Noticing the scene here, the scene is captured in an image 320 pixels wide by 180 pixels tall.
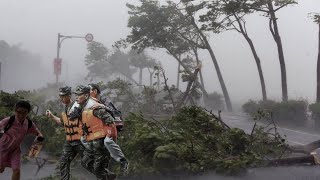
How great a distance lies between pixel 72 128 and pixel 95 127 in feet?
2.25

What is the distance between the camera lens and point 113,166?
8.74 metres

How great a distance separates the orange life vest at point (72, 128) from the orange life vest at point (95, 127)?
1.36ft

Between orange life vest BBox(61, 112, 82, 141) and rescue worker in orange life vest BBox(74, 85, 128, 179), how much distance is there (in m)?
0.30

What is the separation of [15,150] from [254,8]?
21.0 m

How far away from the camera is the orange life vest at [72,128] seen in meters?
6.54

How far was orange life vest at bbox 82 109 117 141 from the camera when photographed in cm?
605

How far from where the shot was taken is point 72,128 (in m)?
6.62

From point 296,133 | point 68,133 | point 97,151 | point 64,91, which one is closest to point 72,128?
point 68,133

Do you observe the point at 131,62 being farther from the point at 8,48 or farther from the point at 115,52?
the point at 8,48

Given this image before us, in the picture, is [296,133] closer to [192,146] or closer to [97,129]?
[192,146]

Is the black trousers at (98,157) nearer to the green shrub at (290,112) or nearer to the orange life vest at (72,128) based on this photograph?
the orange life vest at (72,128)

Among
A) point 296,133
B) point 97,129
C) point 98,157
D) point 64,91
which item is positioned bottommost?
point 296,133

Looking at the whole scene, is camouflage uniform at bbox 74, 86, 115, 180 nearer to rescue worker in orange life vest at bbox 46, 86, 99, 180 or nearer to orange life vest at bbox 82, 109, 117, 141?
orange life vest at bbox 82, 109, 117, 141

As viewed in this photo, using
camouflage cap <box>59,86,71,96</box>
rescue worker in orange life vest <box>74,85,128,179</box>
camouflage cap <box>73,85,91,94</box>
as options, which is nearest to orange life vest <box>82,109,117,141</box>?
rescue worker in orange life vest <box>74,85,128,179</box>
